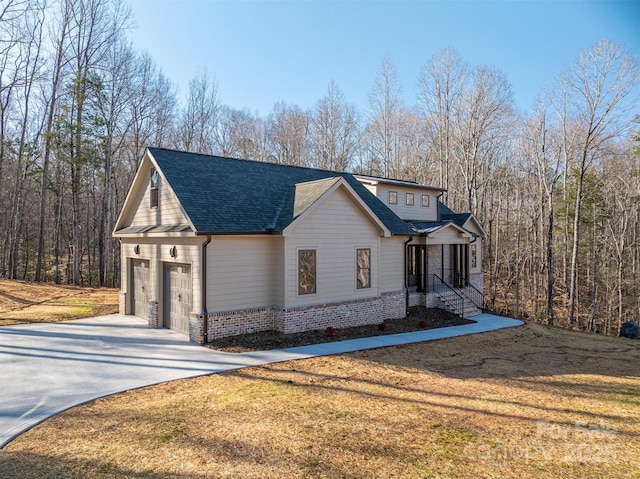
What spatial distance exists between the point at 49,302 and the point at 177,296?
9.65m

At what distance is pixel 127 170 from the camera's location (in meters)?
33.8

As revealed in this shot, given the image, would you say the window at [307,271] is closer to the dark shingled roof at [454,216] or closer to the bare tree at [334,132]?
the dark shingled roof at [454,216]

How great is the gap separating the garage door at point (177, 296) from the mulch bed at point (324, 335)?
1690 mm

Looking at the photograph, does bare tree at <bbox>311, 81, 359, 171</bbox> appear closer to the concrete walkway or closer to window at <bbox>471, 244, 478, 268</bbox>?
window at <bbox>471, 244, 478, 268</bbox>

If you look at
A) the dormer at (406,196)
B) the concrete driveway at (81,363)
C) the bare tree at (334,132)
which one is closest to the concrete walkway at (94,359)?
the concrete driveway at (81,363)

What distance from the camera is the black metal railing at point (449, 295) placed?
17681 mm

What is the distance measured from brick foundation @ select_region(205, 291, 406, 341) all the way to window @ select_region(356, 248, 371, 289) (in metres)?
0.61

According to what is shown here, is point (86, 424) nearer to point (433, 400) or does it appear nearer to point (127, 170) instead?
point (433, 400)

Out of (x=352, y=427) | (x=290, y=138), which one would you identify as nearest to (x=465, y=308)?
(x=352, y=427)

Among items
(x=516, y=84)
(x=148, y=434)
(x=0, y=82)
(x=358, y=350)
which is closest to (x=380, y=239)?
(x=358, y=350)

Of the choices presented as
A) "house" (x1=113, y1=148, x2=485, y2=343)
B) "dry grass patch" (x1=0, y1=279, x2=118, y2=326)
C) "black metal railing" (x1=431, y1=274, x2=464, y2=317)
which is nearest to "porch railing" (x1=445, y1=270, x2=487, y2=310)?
"black metal railing" (x1=431, y1=274, x2=464, y2=317)

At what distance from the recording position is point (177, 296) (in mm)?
12297

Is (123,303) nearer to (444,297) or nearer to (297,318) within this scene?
(297,318)

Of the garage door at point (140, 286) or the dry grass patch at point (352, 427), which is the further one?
the garage door at point (140, 286)
